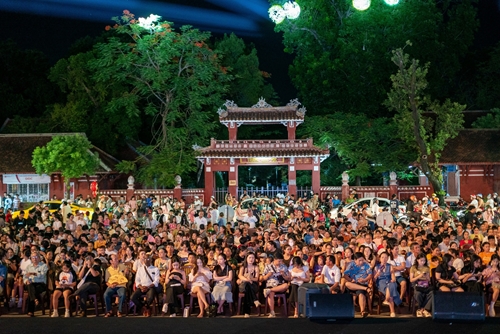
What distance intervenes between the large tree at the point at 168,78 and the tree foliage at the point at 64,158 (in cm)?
281

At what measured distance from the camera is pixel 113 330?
10.8 metres

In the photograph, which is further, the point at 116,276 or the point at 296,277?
the point at 116,276

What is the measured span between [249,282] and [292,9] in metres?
28.2

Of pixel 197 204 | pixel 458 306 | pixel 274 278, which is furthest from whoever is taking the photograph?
pixel 197 204

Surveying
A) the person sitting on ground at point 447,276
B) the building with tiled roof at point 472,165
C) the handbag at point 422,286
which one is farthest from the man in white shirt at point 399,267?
the building with tiled roof at point 472,165

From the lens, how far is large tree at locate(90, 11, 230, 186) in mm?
31578

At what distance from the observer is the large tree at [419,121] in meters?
28.0

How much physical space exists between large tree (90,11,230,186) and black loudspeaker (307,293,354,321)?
20789mm

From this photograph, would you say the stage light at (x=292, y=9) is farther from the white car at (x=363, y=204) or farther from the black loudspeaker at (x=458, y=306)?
the black loudspeaker at (x=458, y=306)

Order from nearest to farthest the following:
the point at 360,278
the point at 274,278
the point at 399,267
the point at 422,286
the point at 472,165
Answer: the point at 422,286, the point at 360,278, the point at 274,278, the point at 399,267, the point at 472,165

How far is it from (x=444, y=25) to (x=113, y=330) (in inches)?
1399

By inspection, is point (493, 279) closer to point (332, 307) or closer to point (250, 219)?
point (332, 307)

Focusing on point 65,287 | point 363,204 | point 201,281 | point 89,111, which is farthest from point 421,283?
point 89,111

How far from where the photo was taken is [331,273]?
→ 12.0 metres
